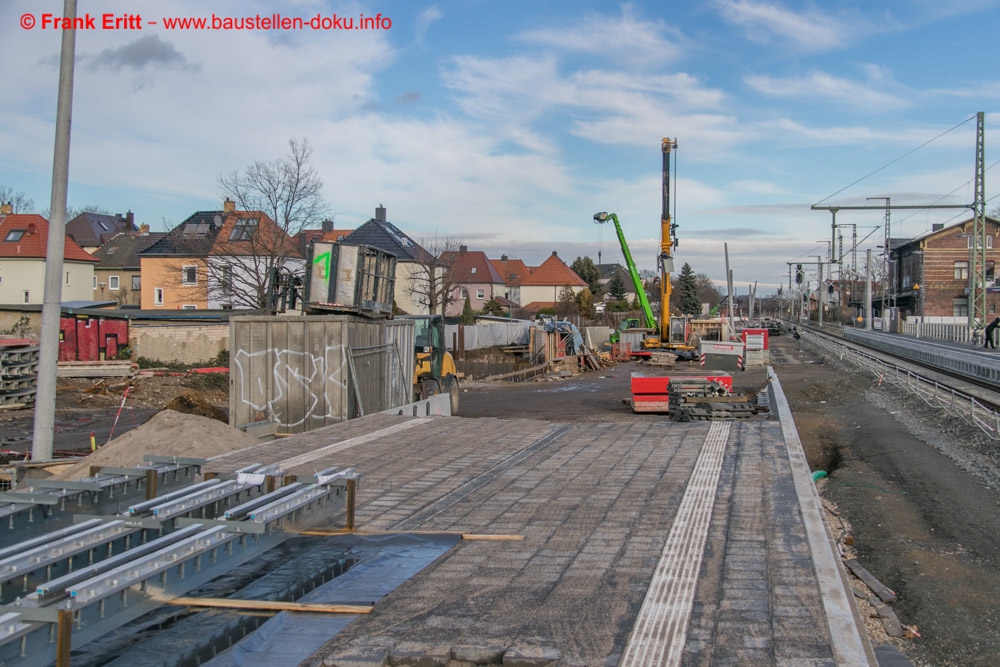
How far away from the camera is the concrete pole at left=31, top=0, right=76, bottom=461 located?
32.1 ft

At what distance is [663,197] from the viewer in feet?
146

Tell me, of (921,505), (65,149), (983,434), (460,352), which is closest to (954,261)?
(460,352)

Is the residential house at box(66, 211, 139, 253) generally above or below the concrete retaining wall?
above

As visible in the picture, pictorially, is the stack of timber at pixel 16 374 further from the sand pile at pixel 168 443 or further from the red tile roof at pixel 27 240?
the red tile roof at pixel 27 240

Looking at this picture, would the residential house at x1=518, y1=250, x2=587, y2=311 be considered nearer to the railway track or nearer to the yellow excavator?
the railway track

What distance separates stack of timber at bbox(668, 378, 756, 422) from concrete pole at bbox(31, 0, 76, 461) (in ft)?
40.7

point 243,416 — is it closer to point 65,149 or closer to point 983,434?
point 65,149

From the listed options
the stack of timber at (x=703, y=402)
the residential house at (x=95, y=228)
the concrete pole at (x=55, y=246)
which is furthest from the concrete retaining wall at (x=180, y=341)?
the residential house at (x=95, y=228)

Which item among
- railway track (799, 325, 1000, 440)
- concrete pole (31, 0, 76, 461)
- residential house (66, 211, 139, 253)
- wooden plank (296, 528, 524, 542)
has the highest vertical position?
residential house (66, 211, 139, 253)

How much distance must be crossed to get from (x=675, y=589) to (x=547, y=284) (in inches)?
3529

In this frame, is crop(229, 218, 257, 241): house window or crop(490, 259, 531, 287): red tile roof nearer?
crop(229, 218, 257, 241): house window

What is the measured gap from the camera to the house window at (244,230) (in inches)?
1578

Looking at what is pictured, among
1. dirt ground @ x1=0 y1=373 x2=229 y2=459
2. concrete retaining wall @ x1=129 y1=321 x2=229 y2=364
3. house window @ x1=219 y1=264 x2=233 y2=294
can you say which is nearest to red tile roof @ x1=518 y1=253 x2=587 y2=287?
house window @ x1=219 y1=264 x2=233 y2=294

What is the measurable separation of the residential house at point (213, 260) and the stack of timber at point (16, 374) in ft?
44.4
